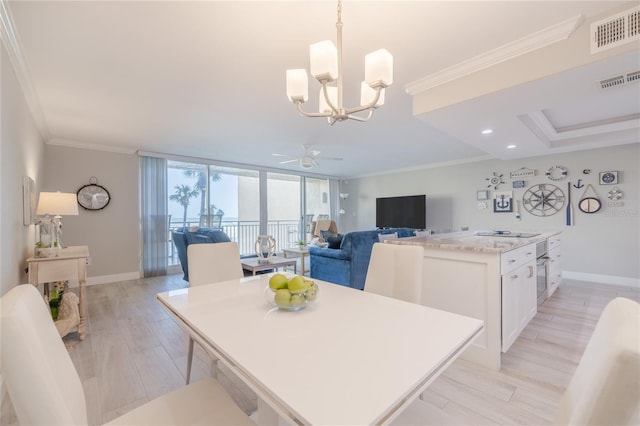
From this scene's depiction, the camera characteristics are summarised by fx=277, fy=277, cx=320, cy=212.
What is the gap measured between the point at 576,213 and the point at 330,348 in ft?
18.5

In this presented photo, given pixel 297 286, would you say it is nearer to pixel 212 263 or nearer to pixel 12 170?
pixel 212 263

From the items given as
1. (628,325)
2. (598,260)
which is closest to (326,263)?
(628,325)

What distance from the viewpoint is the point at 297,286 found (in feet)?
4.04

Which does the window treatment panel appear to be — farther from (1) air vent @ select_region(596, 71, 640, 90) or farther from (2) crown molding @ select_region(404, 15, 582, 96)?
(1) air vent @ select_region(596, 71, 640, 90)

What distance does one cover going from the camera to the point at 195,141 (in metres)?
4.44

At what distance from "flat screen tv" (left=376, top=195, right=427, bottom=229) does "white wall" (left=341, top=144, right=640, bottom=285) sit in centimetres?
29

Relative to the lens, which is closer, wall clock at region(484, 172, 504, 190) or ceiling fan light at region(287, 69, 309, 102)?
ceiling fan light at region(287, 69, 309, 102)

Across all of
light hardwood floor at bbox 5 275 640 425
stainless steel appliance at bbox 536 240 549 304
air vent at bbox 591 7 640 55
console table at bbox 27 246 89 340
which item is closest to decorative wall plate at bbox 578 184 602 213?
light hardwood floor at bbox 5 275 640 425

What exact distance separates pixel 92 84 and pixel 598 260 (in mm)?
7052

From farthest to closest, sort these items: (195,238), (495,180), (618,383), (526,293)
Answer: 1. (495,180)
2. (195,238)
3. (526,293)
4. (618,383)

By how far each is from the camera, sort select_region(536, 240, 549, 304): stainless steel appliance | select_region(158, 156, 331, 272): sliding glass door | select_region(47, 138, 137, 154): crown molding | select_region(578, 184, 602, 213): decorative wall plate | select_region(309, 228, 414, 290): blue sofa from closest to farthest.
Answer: select_region(536, 240, 549, 304): stainless steel appliance
select_region(309, 228, 414, 290): blue sofa
select_region(47, 138, 137, 154): crown molding
select_region(578, 184, 602, 213): decorative wall plate
select_region(158, 156, 331, 272): sliding glass door

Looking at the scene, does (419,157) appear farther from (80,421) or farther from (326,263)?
(80,421)

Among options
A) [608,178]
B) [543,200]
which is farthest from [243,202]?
[608,178]

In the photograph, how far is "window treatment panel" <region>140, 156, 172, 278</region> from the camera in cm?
501
